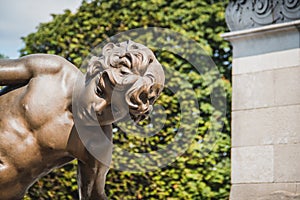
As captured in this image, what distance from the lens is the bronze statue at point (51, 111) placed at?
7.91 ft

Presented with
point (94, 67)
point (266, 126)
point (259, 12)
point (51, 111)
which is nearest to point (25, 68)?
point (51, 111)

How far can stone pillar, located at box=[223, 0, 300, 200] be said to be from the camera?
13.5 feet

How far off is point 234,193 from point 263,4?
1.48 metres

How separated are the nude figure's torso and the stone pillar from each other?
2033 millimetres

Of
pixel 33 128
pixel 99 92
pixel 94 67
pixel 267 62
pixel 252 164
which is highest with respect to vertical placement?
pixel 267 62

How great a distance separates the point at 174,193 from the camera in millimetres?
6461

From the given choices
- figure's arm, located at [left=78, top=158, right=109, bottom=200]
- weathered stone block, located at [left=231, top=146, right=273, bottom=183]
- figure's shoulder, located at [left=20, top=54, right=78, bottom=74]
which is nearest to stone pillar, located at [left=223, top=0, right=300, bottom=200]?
weathered stone block, located at [left=231, top=146, right=273, bottom=183]

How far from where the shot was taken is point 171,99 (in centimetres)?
666

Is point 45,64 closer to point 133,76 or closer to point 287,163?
point 133,76

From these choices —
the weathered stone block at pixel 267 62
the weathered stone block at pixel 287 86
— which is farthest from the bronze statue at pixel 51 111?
the weathered stone block at pixel 267 62

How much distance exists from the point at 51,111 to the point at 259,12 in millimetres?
2432

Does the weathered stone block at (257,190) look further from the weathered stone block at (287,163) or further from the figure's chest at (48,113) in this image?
the figure's chest at (48,113)

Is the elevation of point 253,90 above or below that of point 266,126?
above

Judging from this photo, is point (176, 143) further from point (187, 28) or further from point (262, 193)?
point (262, 193)
